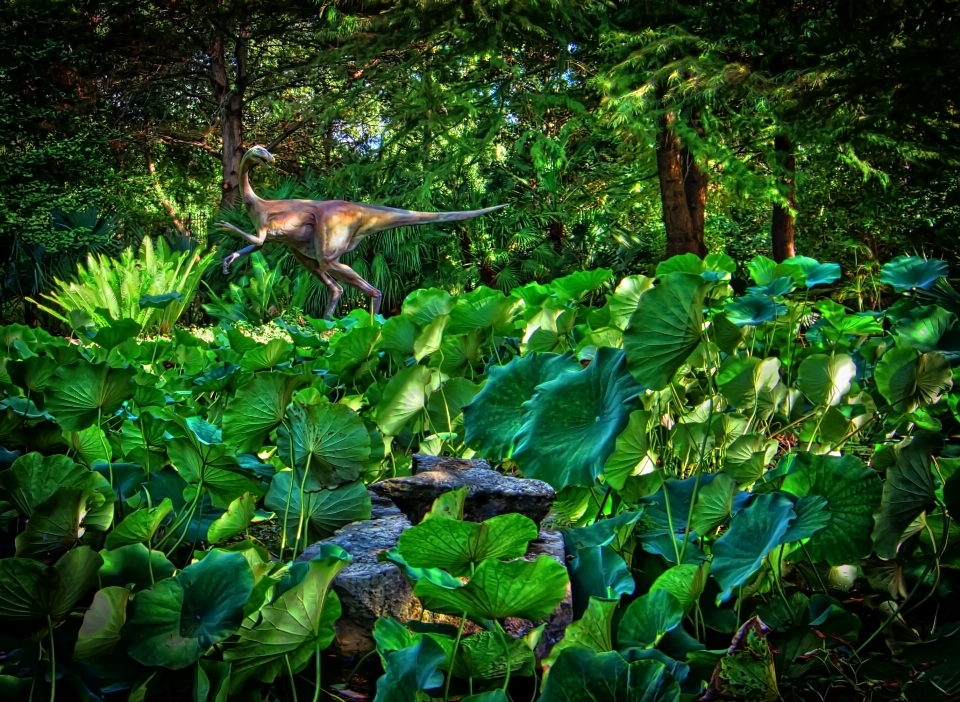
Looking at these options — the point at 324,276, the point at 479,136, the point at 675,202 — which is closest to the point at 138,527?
the point at 324,276

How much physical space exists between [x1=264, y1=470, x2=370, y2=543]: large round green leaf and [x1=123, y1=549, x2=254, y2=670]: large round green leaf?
0.26 meters

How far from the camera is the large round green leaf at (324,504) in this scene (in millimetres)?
971

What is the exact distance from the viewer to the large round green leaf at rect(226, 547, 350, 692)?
65 cm

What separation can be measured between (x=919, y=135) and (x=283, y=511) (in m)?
Answer: 4.22

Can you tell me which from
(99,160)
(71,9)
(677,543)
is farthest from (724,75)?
(71,9)

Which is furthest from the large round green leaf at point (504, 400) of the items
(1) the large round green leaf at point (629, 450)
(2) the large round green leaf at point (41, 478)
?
(2) the large round green leaf at point (41, 478)

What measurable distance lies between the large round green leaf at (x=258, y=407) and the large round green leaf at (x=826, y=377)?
0.62 m

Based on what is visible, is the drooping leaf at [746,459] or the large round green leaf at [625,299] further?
the large round green leaf at [625,299]

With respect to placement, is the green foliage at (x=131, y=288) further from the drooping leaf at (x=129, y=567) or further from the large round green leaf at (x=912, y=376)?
the large round green leaf at (x=912, y=376)

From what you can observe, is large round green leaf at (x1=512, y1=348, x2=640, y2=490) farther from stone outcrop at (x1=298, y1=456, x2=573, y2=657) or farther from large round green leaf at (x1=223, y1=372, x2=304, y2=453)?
large round green leaf at (x1=223, y1=372, x2=304, y2=453)

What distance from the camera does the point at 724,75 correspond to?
6824 mm

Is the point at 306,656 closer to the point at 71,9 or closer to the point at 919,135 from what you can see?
the point at 919,135

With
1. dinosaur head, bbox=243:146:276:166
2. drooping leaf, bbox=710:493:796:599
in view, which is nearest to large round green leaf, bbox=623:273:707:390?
drooping leaf, bbox=710:493:796:599

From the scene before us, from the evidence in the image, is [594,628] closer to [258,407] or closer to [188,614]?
[188,614]
